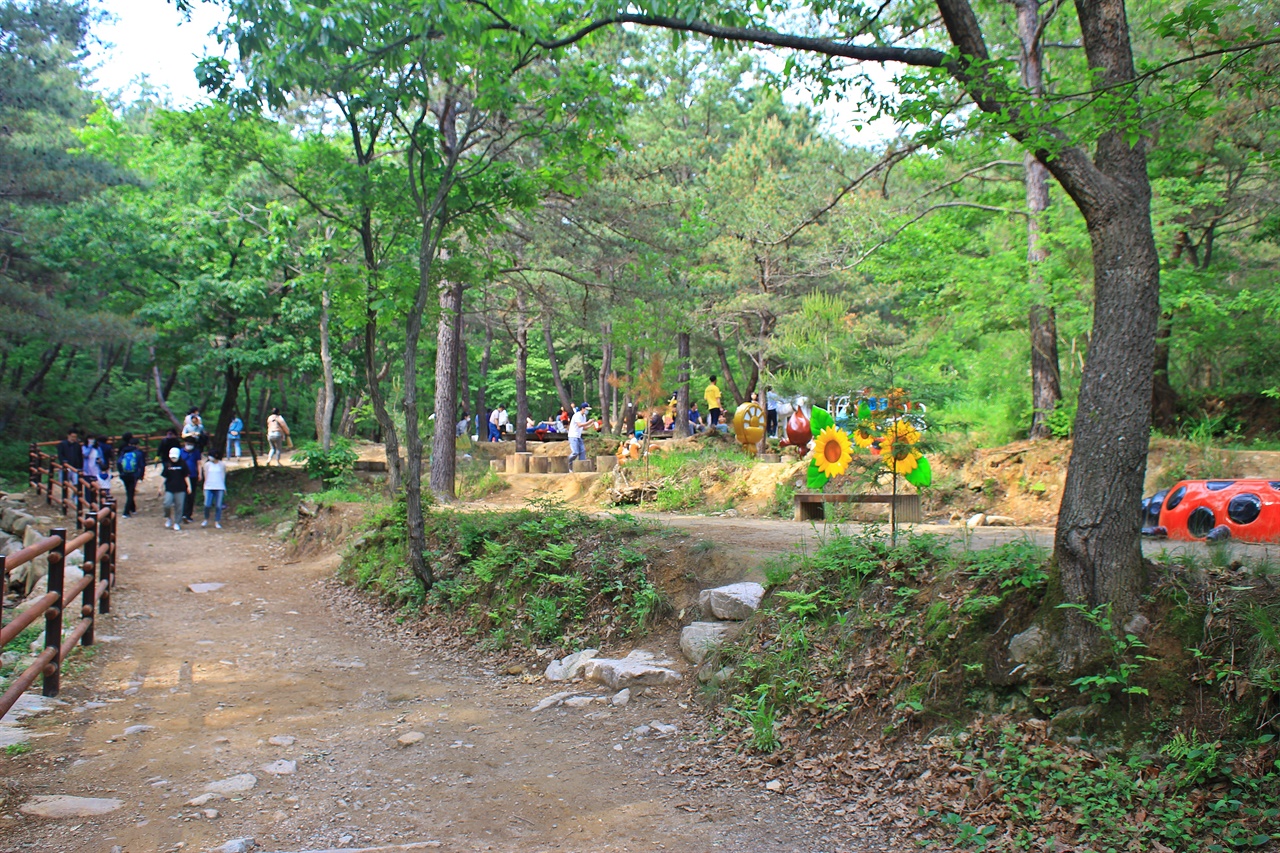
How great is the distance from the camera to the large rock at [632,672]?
664 cm

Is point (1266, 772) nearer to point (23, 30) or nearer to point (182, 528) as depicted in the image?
point (182, 528)

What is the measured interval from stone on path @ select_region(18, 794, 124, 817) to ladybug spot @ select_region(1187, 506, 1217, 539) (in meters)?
7.62

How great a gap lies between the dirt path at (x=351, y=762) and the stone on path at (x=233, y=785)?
0.16 ft

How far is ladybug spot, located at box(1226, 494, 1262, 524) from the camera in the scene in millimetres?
6828

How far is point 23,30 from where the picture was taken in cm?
1762

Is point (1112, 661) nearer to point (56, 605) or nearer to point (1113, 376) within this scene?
point (1113, 376)

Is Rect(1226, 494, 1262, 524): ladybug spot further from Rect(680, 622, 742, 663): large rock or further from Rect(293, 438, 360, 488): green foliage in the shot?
Rect(293, 438, 360, 488): green foliage

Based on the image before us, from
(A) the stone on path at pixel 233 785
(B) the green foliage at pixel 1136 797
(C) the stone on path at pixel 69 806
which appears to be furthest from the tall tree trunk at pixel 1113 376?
(C) the stone on path at pixel 69 806

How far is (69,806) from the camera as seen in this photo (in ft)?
14.5

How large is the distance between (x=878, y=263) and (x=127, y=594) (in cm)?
1188

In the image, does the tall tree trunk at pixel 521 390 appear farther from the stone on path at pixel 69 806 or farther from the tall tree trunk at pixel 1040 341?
the stone on path at pixel 69 806

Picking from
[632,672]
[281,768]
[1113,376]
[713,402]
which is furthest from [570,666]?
[713,402]

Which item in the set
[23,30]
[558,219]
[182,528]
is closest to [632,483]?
[558,219]

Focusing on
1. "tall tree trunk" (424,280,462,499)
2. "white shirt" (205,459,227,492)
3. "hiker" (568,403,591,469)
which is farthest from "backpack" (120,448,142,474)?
"hiker" (568,403,591,469)
